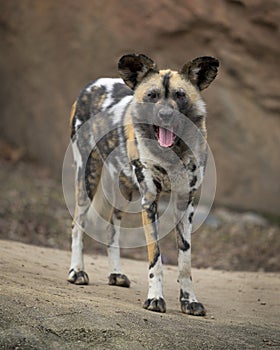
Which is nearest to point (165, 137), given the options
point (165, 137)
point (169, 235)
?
point (165, 137)

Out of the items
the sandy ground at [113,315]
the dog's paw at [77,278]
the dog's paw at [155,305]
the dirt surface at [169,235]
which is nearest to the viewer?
the sandy ground at [113,315]

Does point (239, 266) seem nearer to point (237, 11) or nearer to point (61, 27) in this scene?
point (237, 11)

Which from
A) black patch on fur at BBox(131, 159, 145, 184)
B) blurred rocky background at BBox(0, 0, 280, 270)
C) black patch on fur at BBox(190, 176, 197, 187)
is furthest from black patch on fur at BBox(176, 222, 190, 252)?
blurred rocky background at BBox(0, 0, 280, 270)

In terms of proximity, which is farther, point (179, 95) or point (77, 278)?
point (77, 278)

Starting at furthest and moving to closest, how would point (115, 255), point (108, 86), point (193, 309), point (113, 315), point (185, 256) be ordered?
point (108, 86) < point (115, 255) < point (185, 256) < point (193, 309) < point (113, 315)

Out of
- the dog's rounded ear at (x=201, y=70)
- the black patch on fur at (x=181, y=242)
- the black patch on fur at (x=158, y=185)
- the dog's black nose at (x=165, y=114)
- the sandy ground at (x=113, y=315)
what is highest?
the dog's rounded ear at (x=201, y=70)

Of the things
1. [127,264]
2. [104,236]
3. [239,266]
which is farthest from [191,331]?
[239,266]

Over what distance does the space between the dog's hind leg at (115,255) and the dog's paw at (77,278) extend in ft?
0.84

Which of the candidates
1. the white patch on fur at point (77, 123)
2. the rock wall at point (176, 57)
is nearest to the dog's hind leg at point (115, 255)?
the white patch on fur at point (77, 123)

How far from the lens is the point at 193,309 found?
4.47 m

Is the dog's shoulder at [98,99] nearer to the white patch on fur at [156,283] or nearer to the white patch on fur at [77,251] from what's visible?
the white patch on fur at [77,251]

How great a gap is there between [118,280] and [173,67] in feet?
13.2

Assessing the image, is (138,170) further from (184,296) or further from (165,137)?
(184,296)

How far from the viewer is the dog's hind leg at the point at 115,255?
529 centimetres
